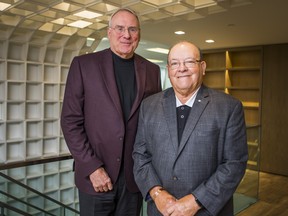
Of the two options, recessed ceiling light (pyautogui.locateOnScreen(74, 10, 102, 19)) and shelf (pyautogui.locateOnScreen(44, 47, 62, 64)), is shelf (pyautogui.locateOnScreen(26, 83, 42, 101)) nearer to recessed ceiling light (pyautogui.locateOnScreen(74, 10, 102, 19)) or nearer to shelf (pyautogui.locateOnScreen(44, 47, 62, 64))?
shelf (pyautogui.locateOnScreen(44, 47, 62, 64))

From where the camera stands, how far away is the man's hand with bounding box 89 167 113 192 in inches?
49.5

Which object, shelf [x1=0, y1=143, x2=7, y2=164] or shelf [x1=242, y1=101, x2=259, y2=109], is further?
shelf [x1=242, y1=101, x2=259, y2=109]

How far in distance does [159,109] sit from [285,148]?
4538 millimetres

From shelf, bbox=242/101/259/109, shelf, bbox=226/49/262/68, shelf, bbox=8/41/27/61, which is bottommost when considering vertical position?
shelf, bbox=242/101/259/109

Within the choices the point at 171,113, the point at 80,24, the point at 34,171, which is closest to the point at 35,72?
the point at 80,24

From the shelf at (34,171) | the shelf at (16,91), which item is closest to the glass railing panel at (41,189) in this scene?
the shelf at (34,171)

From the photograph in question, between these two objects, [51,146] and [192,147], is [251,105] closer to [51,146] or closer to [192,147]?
[51,146]

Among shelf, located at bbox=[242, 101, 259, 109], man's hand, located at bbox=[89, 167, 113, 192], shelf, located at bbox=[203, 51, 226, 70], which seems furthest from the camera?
shelf, located at bbox=[203, 51, 226, 70]

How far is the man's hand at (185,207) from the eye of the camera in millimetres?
1135

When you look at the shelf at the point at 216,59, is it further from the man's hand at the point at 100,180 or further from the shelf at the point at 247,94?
the man's hand at the point at 100,180

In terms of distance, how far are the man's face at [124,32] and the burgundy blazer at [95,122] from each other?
9 cm

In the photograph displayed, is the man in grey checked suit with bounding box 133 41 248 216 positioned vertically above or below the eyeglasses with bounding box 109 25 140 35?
below

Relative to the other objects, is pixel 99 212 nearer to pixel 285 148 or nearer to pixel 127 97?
pixel 127 97

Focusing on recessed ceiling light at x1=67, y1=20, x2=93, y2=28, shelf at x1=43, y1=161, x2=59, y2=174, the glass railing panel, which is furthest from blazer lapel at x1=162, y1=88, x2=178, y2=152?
recessed ceiling light at x1=67, y1=20, x2=93, y2=28
